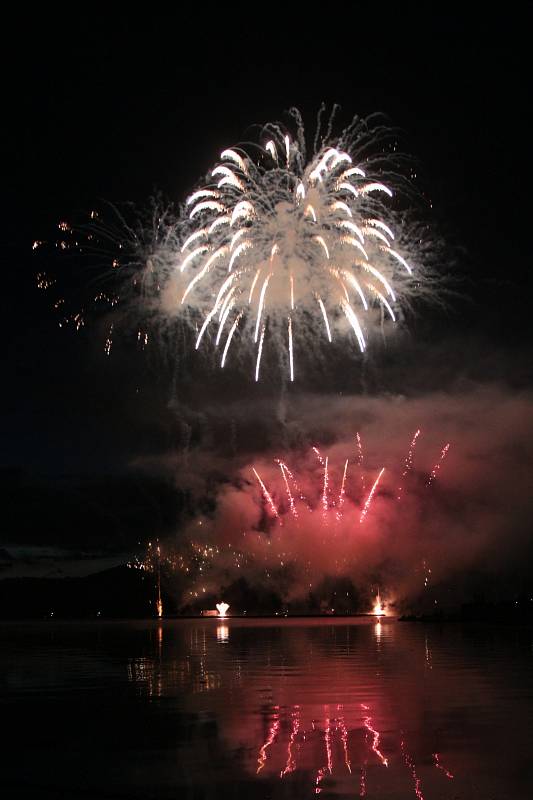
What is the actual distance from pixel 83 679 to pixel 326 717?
584 inches

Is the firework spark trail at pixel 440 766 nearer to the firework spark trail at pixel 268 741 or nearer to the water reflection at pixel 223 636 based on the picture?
the firework spark trail at pixel 268 741

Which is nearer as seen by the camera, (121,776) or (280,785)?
(280,785)

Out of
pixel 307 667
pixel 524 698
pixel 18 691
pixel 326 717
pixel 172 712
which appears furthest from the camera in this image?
pixel 307 667

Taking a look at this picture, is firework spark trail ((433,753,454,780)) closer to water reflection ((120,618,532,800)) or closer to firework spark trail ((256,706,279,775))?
water reflection ((120,618,532,800))

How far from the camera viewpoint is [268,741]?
706 inches

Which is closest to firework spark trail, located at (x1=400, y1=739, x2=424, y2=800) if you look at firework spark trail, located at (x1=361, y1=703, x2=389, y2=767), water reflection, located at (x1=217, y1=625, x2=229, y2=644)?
firework spark trail, located at (x1=361, y1=703, x2=389, y2=767)

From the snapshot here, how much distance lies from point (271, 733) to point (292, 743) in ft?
4.77

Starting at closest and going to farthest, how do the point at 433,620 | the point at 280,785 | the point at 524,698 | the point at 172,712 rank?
the point at 280,785
the point at 172,712
the point at 524,698
the point at 433,620

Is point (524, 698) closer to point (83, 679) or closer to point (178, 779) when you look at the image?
point (178, 779)

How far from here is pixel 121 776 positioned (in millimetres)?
15336

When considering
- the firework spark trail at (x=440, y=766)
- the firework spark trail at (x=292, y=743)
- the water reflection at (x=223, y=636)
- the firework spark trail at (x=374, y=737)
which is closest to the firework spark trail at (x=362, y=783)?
the firework spark trail at (x=374, y=737)

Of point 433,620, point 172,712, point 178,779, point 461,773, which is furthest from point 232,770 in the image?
point 433,620

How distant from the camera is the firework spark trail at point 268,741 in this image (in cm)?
1581

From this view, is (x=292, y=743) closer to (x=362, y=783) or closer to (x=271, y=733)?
(x=271, y=733)
